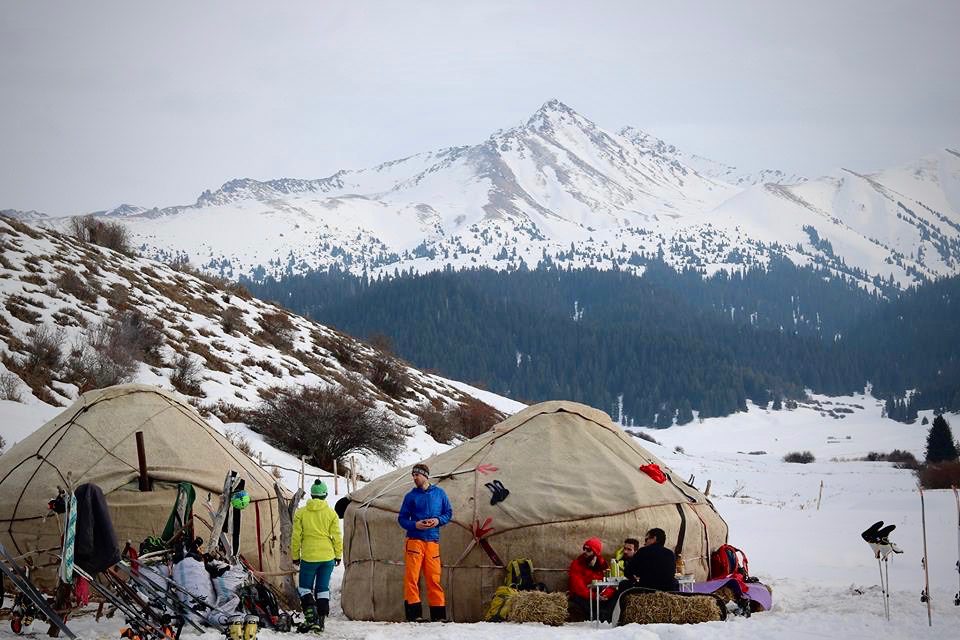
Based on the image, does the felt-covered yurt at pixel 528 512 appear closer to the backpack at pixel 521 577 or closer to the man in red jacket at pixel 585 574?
the backpack at pixel 521 577

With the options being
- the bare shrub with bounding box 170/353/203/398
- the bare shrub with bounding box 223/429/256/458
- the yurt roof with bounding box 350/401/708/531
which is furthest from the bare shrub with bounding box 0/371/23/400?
the yurt roof with bounding box 350/401/708/531

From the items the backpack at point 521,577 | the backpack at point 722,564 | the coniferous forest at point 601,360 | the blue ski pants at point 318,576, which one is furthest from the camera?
the coniferous forest at point 601,360

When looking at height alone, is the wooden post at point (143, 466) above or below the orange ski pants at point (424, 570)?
above

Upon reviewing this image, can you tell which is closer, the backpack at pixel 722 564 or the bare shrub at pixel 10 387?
the backpack at pixel 722 564

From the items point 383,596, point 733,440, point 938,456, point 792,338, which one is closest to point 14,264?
point 383,596

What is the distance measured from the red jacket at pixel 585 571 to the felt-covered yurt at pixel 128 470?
4.34 meters

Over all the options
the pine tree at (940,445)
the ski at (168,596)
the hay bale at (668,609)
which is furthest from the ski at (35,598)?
the pine tree at (940,445)

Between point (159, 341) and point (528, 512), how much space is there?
22281 millimetres

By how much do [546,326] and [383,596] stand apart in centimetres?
15499

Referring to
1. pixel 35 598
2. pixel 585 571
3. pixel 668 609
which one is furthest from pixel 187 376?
pixel 668 609

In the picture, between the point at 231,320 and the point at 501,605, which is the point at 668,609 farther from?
the point at 231,320

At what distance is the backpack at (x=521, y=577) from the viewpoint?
11562mm

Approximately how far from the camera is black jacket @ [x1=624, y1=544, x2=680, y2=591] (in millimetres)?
10852

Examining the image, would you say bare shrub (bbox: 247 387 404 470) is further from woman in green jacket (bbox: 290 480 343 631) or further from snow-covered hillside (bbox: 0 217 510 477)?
woman in green jacket (bbox: 290 480 343 631)
